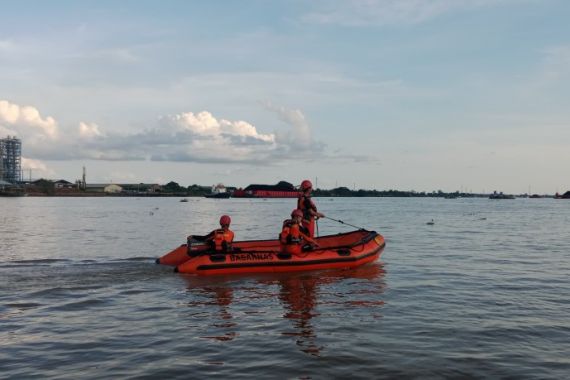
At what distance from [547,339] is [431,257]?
11526mm

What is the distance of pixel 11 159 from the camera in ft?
597

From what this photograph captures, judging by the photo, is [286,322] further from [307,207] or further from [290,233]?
[307,207]

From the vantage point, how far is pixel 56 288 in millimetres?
12617

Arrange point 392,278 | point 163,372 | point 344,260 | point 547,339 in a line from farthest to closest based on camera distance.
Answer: point 344,260 → point 392,278 → point 547,339 → point 163,372

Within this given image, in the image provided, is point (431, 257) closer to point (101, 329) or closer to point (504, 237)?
point (504, 237)

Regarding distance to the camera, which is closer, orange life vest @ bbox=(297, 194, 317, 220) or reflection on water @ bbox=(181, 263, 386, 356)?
reflection on water @ bbox=(181, 263, 386, 356)

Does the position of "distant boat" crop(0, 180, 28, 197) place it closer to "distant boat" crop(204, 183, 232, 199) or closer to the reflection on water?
"distant boat" crop(204, 183, 232, 199)

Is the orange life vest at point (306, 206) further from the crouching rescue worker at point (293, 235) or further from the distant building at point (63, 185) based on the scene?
the distant building at point (63, 185)

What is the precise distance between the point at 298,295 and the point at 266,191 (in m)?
164

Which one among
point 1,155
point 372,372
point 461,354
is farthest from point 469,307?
point 1,155

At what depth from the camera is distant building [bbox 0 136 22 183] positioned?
177 metres

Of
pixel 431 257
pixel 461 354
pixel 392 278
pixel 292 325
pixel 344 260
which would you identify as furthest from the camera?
pixel 431 257

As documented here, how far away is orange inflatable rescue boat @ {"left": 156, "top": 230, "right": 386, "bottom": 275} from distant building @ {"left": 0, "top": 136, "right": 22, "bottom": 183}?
7201 inches

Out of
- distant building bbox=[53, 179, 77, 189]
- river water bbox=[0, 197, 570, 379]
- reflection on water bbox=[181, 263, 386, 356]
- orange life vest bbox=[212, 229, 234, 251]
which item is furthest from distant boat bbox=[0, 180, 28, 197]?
reflection on water bbox=[181, 263, 386, 356]
